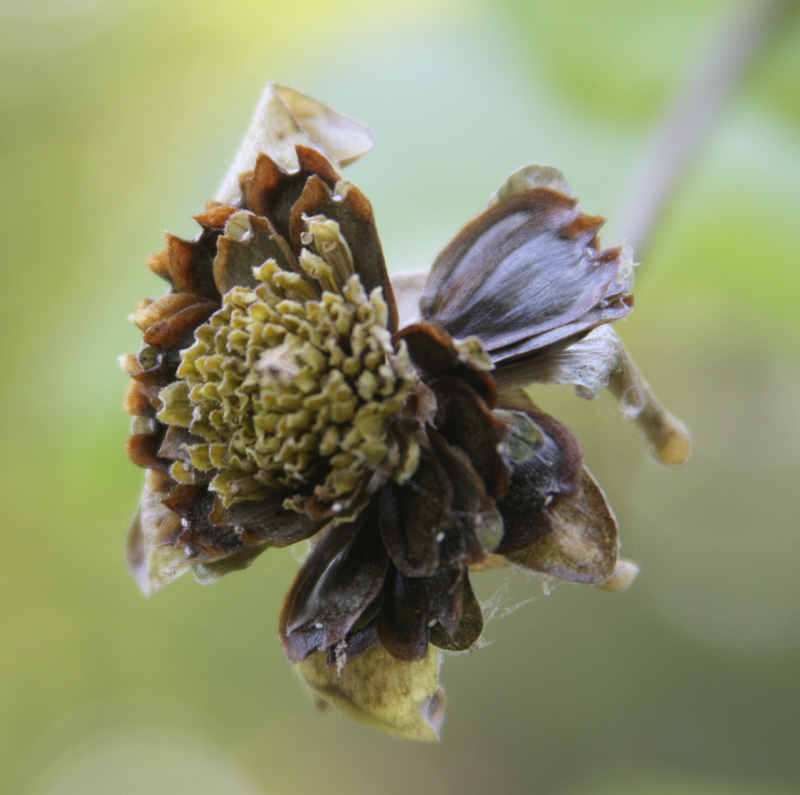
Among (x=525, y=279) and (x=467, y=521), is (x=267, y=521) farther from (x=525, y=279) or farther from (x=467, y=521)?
(x=525, y=279)

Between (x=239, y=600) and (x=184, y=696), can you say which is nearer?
(x=239, y=600)

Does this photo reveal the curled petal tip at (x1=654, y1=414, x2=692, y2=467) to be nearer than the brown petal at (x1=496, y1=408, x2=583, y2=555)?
No

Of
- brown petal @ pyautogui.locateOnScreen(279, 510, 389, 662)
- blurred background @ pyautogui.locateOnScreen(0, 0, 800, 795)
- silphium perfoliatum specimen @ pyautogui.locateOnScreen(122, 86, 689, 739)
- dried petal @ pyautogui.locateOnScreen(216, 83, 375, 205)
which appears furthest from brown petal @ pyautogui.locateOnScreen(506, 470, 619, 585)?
dried petal @ pyautogui.locateOnScreen(216, 83, 375, 205)

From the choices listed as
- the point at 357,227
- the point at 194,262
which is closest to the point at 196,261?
the point at 194,262

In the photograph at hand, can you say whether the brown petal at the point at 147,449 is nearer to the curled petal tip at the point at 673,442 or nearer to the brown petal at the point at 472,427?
the brown petal at the point at 472,427

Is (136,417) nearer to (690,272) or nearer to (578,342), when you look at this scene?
(578,342)

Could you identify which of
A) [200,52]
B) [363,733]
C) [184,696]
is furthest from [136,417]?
[363,733]

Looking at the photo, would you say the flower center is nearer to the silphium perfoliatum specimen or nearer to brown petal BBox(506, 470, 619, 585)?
the silphium perfoliatum specimen

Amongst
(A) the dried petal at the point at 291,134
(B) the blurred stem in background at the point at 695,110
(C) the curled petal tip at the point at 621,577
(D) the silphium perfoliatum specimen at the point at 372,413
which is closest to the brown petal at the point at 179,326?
(D) the silphium perfoliatum specimen at the point at 372,413
